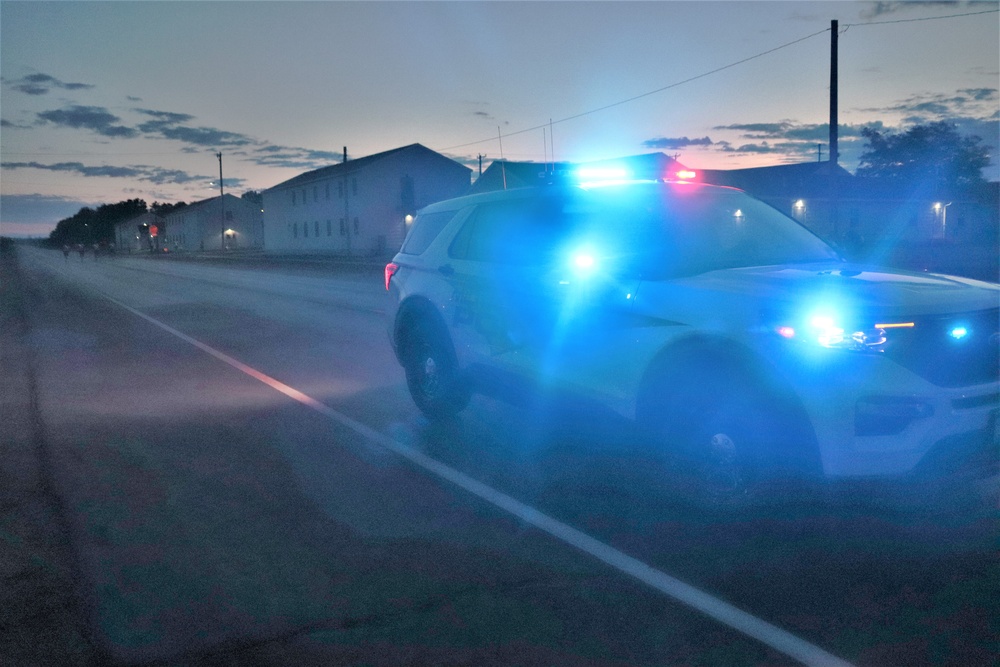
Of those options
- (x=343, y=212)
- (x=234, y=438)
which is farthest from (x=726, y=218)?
(x=343, y=212)

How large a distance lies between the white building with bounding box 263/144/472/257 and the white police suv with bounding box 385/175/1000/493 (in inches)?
2185

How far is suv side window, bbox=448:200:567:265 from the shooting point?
6191mm

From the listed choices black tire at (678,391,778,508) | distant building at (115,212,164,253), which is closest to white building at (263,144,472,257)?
black tire at (678,391,778,508)

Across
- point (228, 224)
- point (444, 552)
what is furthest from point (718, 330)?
point (228, 224)

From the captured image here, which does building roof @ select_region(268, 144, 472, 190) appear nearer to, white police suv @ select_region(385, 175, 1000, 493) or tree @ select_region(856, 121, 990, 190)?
tree @ select_region(856, 121, 990, 190)

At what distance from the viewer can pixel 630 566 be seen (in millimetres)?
4363

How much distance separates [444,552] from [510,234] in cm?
277

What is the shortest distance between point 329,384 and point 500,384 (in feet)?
11.8

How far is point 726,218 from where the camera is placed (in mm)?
5859

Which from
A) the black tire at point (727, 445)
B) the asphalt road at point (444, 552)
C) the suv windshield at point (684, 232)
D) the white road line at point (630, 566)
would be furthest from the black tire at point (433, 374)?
the black tire at point (727, 445)

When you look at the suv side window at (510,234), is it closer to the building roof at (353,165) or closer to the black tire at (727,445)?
the black tire at (727,445)

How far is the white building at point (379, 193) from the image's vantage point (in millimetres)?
65750

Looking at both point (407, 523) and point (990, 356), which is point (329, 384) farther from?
point (990, 356)

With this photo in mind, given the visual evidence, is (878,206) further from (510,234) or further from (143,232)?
(143,232)
